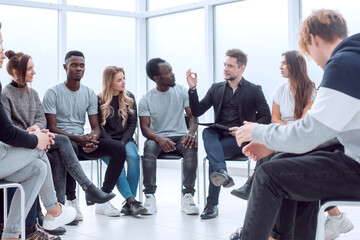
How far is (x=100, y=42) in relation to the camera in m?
7.28

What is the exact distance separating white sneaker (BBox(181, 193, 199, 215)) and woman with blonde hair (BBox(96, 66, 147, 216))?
39 cm

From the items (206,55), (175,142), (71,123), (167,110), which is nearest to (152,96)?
(167,110)

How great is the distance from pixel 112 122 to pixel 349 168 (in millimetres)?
2586

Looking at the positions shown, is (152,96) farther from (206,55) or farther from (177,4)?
(177,4)

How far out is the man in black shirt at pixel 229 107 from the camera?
3.84 metres

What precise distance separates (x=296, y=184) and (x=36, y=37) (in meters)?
5.46

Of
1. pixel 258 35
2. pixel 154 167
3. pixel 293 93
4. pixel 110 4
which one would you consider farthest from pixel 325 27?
pixel 110 4

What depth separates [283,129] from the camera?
1813 mm

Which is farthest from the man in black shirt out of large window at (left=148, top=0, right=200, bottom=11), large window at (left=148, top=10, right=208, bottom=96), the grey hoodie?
large window at (left=148, top=0, right=200, bottom=11)

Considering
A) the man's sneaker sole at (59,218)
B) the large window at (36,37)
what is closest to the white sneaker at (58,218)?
the man's sneaker sole at (59,218)

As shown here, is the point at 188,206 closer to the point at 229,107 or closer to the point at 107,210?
the point at 107,210

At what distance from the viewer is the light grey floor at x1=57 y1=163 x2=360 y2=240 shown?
3.22 meters

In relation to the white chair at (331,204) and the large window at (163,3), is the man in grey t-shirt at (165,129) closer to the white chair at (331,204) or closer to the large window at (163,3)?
the white chair at (331,204)

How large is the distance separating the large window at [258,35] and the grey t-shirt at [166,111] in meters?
1.95
